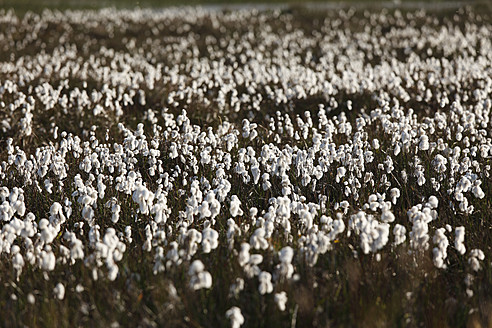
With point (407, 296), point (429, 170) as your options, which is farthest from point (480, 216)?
point (407, 296)

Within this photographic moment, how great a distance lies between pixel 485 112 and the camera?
567 centimetres

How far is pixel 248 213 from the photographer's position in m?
3.92

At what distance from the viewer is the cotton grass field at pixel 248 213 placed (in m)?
2.58

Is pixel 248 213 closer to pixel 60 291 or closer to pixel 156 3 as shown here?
pixel 60 291

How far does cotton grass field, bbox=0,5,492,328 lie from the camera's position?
258 cm

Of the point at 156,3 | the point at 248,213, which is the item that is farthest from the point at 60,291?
the point at 156,3

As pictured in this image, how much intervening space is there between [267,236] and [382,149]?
7.89 feet

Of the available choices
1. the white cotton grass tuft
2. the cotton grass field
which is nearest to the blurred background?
the cotton grass field

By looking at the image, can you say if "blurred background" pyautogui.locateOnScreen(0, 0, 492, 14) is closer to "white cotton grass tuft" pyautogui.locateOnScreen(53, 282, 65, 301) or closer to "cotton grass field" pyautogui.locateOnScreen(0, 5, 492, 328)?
"cotton grass field" pyautogui.locateOnScreen(0, 5, 492, 328)

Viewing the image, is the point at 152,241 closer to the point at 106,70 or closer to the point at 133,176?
the point at 133,176

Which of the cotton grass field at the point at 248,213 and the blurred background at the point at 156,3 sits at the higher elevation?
the blurred background at the point at 156,3

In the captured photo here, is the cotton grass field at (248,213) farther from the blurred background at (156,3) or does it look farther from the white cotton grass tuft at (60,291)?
the blurred background at (156,3)


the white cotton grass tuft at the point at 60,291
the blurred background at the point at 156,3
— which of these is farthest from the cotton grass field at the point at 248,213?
the blurred background at the point at 156,3

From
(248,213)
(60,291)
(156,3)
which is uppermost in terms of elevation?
(156,3)
